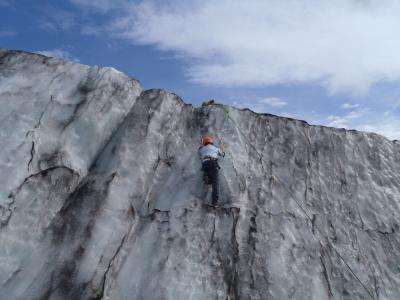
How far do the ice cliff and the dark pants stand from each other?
249mm

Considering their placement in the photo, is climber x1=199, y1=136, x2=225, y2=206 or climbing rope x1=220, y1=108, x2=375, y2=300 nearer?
climbing rope x1=220, y1=108, x2=375, y2=300

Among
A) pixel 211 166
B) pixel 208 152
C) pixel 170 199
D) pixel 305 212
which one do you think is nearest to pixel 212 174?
pixel 211 166

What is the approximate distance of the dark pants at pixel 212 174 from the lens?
972 cm

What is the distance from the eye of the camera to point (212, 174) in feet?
32.4

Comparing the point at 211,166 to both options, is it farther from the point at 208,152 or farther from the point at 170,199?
the point at 170,199

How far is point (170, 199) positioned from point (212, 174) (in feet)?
4.24

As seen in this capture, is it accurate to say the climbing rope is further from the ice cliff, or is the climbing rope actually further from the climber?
the climber

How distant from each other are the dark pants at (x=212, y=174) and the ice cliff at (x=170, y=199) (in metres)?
0.25

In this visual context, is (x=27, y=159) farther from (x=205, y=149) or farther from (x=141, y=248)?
(x=205, y=149)

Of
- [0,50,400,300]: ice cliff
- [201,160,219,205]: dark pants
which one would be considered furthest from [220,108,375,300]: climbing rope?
[201,160,219,205]: dark pants

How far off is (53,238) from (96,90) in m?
4.63

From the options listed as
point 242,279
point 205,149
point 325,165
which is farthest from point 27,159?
point 325,165

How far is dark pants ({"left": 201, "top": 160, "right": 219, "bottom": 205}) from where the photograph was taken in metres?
9.72

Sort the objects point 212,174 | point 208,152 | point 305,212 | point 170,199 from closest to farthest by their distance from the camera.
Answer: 1. point 170,199
2. point 212,174
3. point 208,152
4. point 305,212
